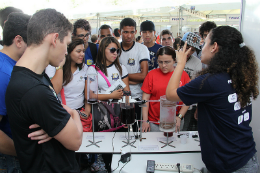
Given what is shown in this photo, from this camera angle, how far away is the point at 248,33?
6.00 feet

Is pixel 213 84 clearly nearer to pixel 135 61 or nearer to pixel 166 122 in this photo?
pixel 166 122

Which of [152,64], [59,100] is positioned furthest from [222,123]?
[152,64]

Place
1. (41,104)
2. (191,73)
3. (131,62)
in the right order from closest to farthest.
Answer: (41,104), (191,73), (131,62)

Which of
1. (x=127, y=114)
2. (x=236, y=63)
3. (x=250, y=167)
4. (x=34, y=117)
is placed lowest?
(x=250, y=167)

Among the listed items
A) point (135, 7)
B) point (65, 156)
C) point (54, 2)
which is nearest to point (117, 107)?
→ point (65, 156)

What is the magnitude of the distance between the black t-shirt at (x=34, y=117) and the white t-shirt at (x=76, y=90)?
1305 millimetres

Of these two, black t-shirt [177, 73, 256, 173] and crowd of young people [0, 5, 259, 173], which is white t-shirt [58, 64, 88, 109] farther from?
black t-shirt [177, 73, 256, 173]

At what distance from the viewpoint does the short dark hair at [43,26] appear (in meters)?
0.95

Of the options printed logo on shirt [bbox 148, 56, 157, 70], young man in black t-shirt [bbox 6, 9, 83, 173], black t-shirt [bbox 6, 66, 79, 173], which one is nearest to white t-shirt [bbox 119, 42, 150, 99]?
printed logo on shirt [bbox 148, 56, 157, 70]

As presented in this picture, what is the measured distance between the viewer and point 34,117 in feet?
A: 2.93

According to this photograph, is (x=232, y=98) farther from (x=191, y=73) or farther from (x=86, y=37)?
(x=86, y=37)

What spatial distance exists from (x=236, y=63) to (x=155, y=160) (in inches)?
41.7

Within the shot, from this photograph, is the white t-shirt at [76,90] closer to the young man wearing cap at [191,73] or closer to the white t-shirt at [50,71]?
the white t-shirt at [50,71]

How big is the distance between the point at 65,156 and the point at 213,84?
1.04 meters
